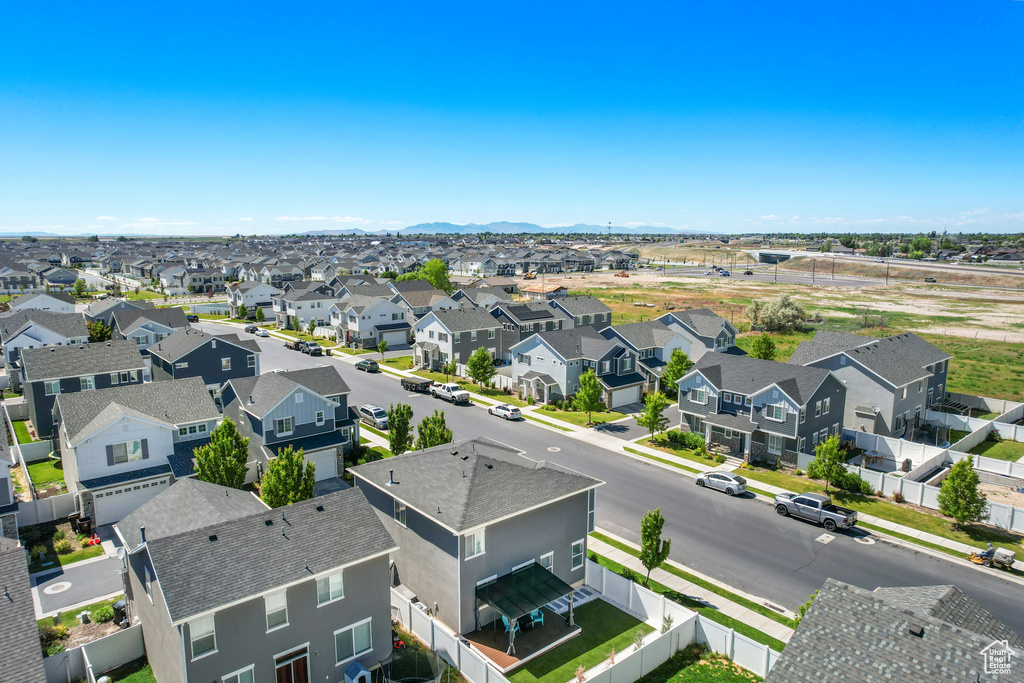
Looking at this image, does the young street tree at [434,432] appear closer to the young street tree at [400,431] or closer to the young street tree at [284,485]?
the young street tree at [400,431]

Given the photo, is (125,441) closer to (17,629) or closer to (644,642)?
(17,629)

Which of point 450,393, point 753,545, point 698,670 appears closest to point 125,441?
point 450,393

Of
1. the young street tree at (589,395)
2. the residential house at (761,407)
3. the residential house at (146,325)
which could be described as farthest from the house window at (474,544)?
the residential house at (146,325)

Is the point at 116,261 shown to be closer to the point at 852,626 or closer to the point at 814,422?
the point at 814,422

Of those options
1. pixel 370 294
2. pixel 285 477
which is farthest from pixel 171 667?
pixel 370 294

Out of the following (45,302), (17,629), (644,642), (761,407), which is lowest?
(644,642)

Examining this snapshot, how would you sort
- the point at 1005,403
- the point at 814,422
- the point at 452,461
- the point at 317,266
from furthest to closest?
1. the point at 317,266
2. the point at 1005,403
3. the point at 814,422
4. the point at 452,461
